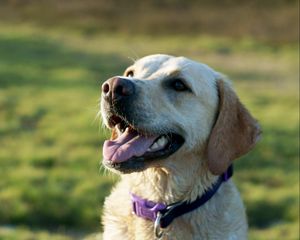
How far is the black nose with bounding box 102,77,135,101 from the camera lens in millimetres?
4594

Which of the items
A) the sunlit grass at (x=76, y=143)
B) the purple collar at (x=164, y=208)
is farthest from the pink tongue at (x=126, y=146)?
the sunlit grass at (x=76, y=143)

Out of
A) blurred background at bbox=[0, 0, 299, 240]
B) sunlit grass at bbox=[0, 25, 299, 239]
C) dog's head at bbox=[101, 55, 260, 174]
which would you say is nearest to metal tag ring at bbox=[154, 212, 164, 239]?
dog's head at bbox=[101, 55, 260, 174]

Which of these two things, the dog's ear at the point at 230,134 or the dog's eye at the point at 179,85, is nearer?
the dog's ear at the point at 230,134

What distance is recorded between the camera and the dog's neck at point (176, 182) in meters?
5.02

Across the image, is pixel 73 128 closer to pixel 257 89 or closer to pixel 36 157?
pixel 36 157

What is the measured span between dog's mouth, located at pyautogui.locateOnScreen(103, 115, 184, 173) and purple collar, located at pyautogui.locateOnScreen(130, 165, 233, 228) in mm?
336

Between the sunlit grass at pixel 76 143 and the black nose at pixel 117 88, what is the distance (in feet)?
9.11

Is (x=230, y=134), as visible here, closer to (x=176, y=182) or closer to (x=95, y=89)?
(x=176, y=182)

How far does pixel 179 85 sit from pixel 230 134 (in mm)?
450

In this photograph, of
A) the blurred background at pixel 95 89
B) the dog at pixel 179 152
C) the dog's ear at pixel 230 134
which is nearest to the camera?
the dog at pixel 179 152

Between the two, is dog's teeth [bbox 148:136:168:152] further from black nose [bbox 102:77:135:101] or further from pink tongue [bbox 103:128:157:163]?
black nose [bbox 102:77:135:101]

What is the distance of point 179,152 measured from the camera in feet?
16.4

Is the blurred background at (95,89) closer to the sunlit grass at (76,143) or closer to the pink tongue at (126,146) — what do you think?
the sunlit grass at (76,143)

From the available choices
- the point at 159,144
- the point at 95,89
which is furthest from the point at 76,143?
the point at 159,144
